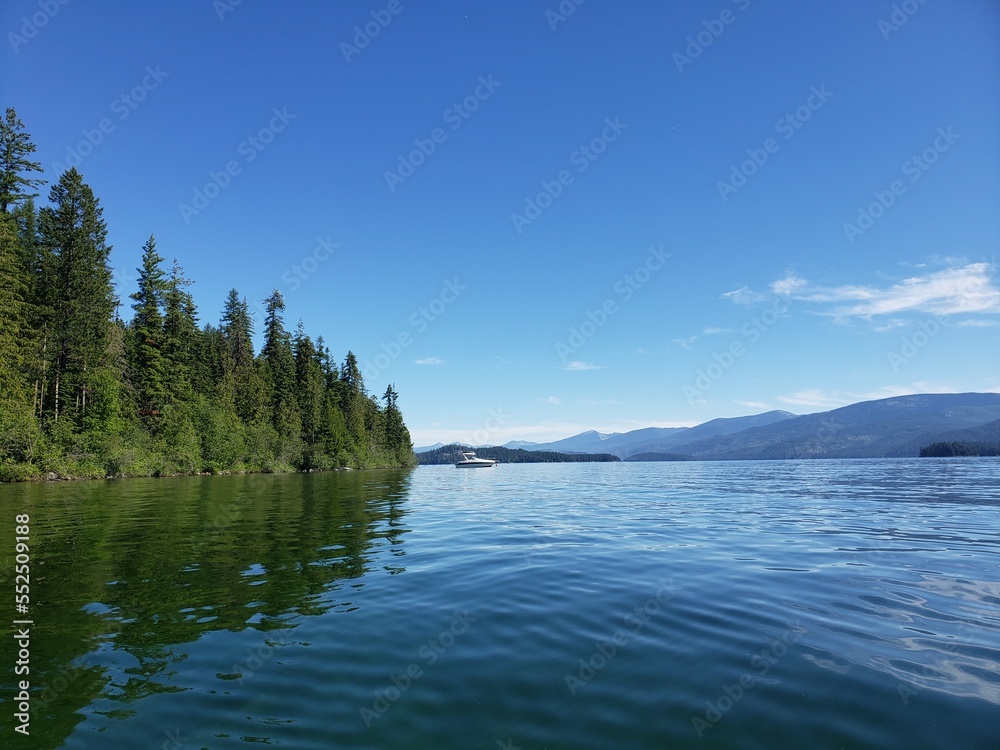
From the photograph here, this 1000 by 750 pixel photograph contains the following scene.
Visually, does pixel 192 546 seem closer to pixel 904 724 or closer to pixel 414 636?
pixel 414 636

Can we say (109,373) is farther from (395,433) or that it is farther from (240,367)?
(395,433)

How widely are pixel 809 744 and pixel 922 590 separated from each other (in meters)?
7.56

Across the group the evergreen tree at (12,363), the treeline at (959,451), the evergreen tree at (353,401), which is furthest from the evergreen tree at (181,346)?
the treeline at (959,451)

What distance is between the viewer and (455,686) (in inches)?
224

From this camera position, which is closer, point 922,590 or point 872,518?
point 922,590

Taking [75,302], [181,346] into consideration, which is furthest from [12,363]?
[181,346]

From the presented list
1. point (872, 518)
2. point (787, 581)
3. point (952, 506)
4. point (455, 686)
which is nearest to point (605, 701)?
point (455, 686)

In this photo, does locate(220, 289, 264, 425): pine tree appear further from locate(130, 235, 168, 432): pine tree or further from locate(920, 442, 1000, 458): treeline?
locate(920, 442, 1000, 458): treeline

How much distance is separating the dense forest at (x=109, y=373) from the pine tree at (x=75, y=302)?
0.12 m

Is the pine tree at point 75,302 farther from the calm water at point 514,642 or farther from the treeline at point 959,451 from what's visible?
the treeline at point 959,451

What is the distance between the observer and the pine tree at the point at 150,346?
6309 centimetres

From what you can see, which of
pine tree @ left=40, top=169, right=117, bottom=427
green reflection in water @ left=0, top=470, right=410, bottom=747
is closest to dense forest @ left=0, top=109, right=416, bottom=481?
pine tree @ left=40, top=169, right=117, bottom=427

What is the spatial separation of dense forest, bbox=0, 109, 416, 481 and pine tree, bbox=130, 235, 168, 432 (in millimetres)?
163

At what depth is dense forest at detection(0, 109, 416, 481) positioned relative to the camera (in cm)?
4431
